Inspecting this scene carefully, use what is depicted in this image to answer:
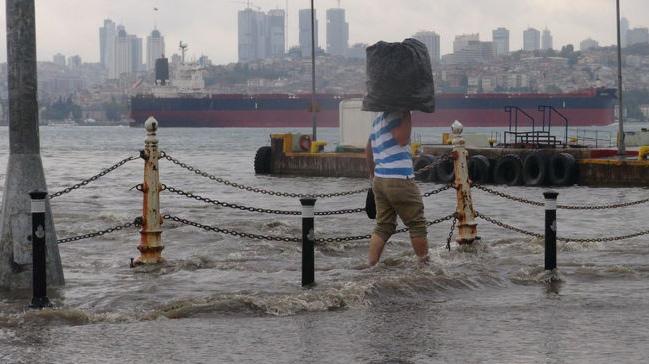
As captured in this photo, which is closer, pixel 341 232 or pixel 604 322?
pixel 604 322

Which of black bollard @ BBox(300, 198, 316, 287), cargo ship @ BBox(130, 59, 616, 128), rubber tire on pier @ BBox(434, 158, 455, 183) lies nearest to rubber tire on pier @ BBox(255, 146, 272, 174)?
rubber tire on pier @ BBox(434, 158, 455, 183)

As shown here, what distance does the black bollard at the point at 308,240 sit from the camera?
1007 centimetres

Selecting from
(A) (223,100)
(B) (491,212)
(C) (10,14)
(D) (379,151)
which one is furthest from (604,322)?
(A) (223,100)

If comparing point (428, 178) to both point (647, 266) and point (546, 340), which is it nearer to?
point (647, 266)

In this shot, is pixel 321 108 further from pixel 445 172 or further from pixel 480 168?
pixel 480 168

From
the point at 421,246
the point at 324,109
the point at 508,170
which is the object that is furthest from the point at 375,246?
the point at 324,109

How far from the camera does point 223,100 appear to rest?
155125 millimetres

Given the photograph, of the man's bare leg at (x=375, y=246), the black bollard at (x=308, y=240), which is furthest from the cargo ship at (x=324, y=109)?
the black bollard at (x=308, y=240)

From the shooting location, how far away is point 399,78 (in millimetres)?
10594

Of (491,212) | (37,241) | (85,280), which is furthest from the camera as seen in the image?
(491,212)

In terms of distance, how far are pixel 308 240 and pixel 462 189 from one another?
395 cm

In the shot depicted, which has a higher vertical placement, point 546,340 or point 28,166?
point 28,166

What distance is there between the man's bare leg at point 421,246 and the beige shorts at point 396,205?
0.19ft

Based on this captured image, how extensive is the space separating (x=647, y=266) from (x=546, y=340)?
4.82 m
